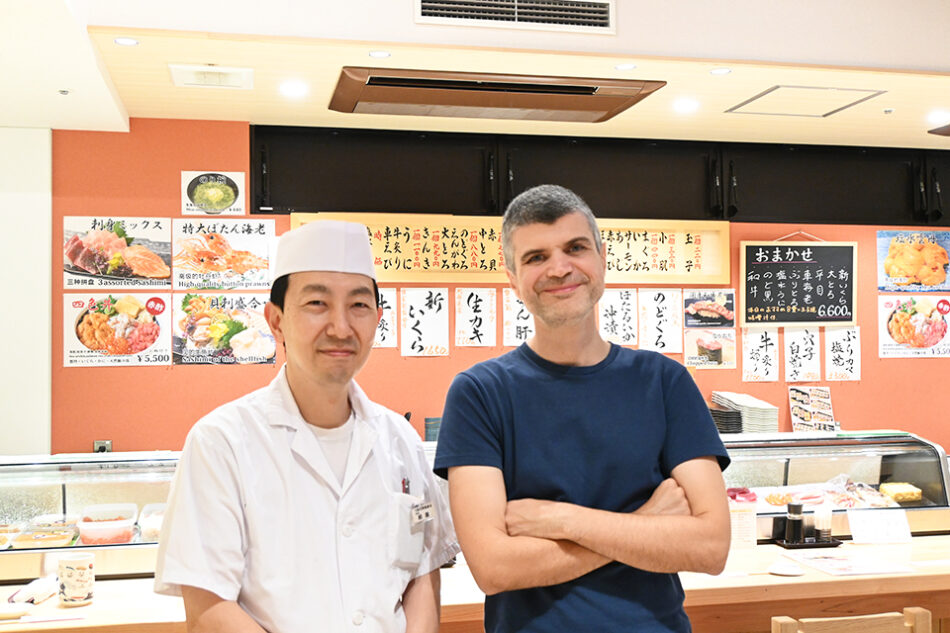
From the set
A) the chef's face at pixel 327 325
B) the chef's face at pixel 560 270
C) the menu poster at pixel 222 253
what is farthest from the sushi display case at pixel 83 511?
the menu poster at pixel 222 253

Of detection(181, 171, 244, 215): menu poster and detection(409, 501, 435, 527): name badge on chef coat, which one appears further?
detection(181, 171, 244, 215): menu poster

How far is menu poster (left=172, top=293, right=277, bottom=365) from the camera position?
4.67 m

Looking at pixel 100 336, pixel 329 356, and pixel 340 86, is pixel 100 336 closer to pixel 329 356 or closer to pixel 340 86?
pixel 340 86

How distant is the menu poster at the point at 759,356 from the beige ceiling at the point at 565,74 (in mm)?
1204

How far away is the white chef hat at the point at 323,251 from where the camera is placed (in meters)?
1.76

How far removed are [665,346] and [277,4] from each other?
120 inches

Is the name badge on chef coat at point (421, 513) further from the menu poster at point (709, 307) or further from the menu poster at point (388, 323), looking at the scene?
the menu poster at point (709, 307)

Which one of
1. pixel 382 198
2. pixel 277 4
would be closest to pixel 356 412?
pixel 277 4

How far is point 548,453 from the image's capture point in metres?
1.70

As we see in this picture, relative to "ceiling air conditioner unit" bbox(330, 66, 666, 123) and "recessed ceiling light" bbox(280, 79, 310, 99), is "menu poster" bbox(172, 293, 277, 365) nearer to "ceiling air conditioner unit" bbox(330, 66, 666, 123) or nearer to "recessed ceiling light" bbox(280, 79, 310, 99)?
"recessed ceiling light" bbox(280, 79, 310, 99)

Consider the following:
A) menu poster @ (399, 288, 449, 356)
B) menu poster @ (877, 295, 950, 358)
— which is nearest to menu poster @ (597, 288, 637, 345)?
menu poster @ (399, 288, 449, 356)

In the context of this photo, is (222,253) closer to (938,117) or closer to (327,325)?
(327,325)

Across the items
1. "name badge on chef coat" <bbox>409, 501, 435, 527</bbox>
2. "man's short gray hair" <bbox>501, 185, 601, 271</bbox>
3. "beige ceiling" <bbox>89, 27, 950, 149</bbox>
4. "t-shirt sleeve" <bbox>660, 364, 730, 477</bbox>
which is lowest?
"name badge on chef coat" <bbox>409, 501, 435, 527</bbox>

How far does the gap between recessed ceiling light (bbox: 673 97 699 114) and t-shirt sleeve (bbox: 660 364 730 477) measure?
2.90 metres
